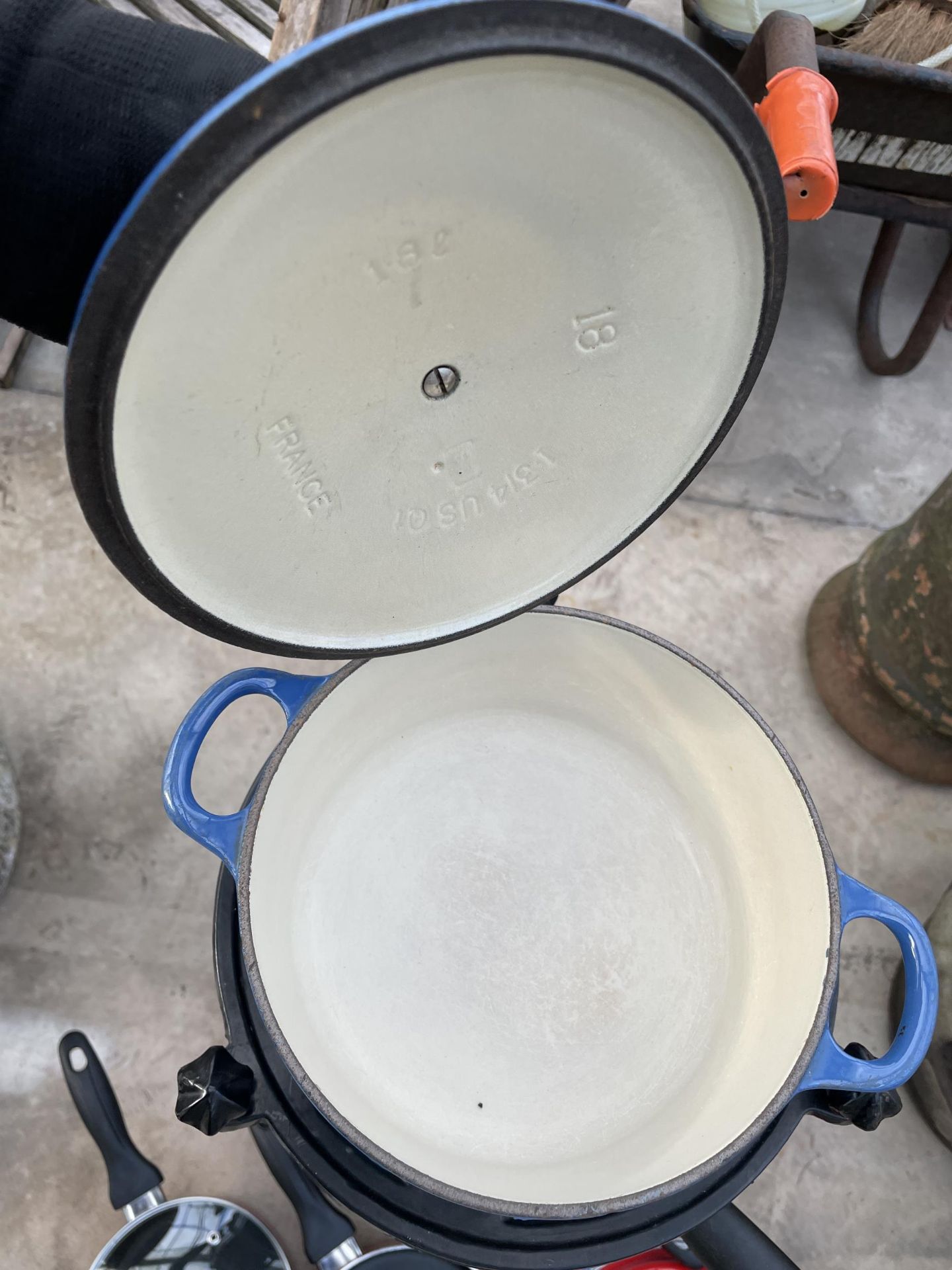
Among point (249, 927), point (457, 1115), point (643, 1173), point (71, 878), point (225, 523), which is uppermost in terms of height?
point (225, 523)

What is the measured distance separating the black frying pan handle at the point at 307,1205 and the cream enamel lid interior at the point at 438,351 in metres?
0.66

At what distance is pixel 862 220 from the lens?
1677mm

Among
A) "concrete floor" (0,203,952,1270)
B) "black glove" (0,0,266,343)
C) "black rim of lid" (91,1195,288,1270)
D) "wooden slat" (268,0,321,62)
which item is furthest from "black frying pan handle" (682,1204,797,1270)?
"wooden slat" (268,0,321,62)

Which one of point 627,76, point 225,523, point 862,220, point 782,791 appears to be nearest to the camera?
point 627,76

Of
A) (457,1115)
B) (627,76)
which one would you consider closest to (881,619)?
(457,1115)

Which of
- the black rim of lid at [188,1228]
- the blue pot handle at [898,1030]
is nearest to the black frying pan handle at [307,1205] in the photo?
the black rim of lid at [188,1228]

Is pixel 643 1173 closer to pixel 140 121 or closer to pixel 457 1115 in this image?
pixel 457 1115

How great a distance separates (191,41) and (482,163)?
29cm

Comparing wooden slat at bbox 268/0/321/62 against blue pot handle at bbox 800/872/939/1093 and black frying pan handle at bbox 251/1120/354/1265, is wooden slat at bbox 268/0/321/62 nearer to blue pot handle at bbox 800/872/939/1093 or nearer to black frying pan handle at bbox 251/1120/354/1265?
blue pot handle at bbox 800/872/939/1093

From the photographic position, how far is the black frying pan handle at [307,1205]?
0.92 metres

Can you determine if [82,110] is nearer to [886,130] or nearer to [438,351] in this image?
[438,351]

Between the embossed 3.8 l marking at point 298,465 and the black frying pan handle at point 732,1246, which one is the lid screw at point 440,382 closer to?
the embossed 3.8 l marking at point 298,465

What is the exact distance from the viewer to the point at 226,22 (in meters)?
1.42

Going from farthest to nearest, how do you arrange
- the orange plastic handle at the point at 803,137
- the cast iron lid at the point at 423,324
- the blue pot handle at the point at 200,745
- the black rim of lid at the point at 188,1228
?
the black rim of lid at the point at 188,1228, the blue pot handle at the point at 200,745, the orange plastic handle at the point at 803,137, the cast iron lid at the point at 423,324
